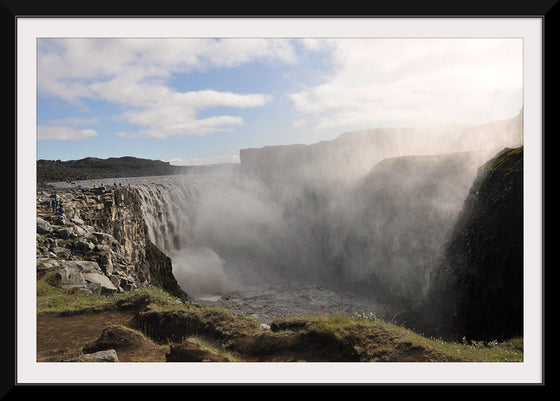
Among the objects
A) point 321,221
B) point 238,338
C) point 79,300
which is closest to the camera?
point 238,338

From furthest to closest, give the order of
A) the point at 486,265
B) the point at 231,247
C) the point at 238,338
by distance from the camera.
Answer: the point at 231,247
the point at 486,265
the point at 238,338

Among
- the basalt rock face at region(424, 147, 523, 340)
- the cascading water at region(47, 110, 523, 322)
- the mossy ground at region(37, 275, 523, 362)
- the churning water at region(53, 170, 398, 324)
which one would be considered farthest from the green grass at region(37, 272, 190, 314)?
the cascading water at region(47, 110, 523, 322)

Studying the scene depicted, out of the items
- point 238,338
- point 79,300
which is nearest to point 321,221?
point 79,300

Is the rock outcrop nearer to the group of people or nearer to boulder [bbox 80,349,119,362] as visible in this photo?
the group of people

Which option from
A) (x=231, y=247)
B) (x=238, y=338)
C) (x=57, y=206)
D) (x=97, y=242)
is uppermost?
(x=57, y=206)

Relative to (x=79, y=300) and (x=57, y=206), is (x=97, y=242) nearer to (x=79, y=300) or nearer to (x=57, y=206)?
(x=57, y=206)

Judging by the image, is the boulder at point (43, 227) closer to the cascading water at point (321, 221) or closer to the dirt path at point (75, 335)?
the dirt path at point (75, 335)
